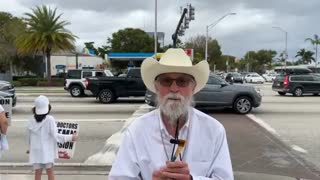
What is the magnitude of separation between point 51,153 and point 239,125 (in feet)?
32.2

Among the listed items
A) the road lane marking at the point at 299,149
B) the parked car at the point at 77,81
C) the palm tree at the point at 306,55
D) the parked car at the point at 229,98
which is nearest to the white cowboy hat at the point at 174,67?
the road lane marking at the point at 299,149

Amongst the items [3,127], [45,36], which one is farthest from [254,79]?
[3,127]

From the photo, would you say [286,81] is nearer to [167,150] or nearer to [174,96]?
[174,96]

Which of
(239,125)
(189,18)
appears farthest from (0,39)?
(239,125)

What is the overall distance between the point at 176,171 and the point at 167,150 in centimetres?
21

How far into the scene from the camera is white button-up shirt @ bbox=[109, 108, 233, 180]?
2750 millimetres

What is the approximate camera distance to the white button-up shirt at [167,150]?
108 inches

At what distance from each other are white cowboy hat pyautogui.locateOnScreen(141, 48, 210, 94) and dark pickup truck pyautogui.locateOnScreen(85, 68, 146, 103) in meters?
21.5

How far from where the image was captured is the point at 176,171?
255 centimetres

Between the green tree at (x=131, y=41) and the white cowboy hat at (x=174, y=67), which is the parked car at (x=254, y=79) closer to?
the green tree at (x=131, y=41)

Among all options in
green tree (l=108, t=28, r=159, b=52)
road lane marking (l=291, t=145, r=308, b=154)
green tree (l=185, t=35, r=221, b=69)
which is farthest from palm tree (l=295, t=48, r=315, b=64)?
road lane marking (l=291, t=145, r=308, b=154)

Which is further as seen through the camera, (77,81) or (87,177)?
(77,81)

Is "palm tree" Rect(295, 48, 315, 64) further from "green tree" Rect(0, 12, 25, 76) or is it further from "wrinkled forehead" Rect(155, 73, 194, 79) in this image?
"wrinkled forehead" Rect(155, 73, 194, 79)

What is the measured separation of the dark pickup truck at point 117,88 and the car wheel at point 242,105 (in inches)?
249
